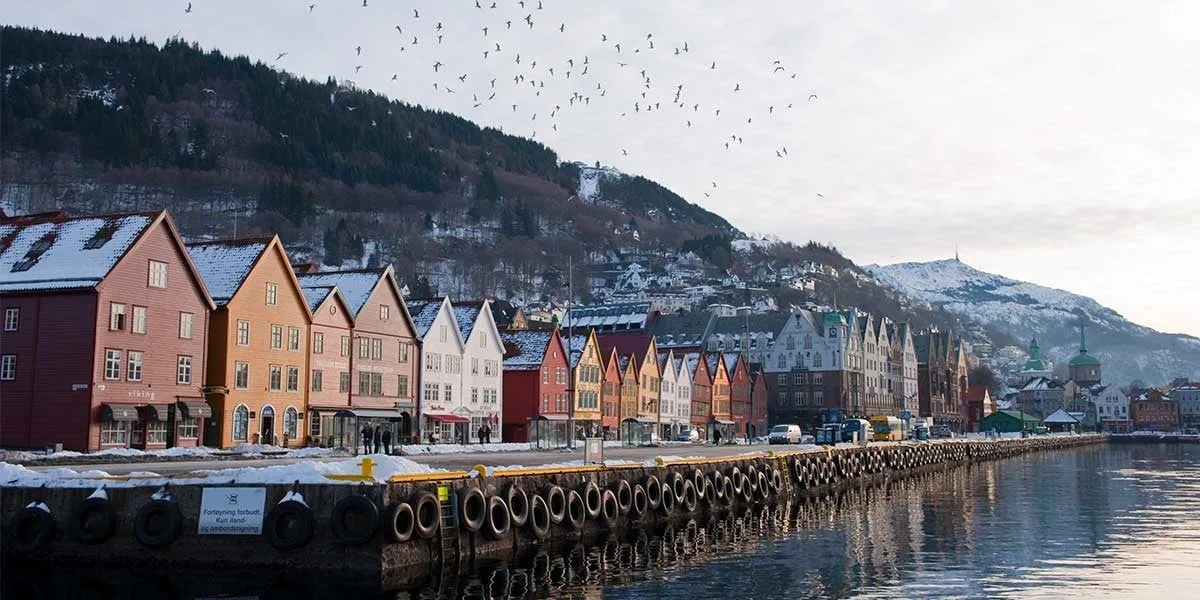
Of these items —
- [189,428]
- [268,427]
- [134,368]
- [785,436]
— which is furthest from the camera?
[785,436]

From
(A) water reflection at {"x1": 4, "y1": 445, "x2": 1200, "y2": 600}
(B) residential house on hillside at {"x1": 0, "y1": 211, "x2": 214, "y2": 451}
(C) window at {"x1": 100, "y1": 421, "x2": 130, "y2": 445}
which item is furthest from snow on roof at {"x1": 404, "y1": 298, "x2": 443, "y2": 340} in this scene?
(A) water reflection at {"x1": 4, "y1": 445, "x2": 1200, "y2": 600}

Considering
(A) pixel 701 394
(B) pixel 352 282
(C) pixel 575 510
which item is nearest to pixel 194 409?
(B) pixel 352 282

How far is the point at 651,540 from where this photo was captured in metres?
38.1

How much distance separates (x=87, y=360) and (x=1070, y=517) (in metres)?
46.0

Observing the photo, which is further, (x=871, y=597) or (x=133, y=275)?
(x=133, y=275)

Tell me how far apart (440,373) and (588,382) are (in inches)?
889

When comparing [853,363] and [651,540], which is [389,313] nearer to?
[651,540]

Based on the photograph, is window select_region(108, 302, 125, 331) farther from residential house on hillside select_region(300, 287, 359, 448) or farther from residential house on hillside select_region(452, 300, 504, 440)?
residential house on hillside select_region(452, 300, 504, 440)

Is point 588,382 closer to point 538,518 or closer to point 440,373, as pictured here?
point 440,373

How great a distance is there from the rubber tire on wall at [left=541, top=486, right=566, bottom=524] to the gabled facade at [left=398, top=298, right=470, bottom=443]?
1877 inches

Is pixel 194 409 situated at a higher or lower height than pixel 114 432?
higher

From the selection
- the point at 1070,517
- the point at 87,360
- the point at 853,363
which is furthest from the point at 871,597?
the point at 853,363

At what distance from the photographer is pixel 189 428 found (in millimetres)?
61531

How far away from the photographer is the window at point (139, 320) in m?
58.3
